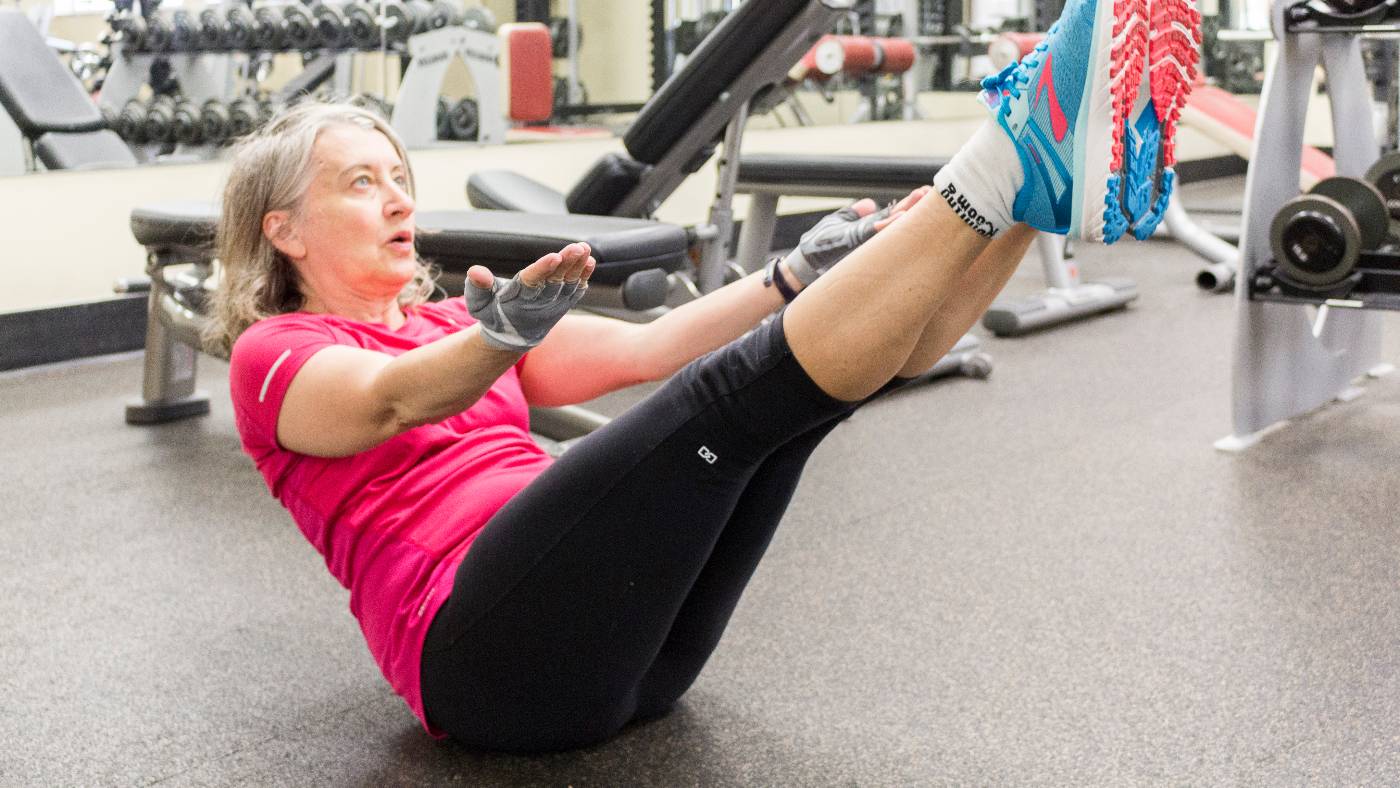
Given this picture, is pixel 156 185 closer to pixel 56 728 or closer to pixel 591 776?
pixel 56 728

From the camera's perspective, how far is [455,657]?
1.29 m

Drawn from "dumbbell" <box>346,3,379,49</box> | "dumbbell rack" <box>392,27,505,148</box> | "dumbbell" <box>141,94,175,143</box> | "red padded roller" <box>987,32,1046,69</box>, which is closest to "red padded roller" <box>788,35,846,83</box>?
"red padded roller" <box>987,32,1046,69</box>

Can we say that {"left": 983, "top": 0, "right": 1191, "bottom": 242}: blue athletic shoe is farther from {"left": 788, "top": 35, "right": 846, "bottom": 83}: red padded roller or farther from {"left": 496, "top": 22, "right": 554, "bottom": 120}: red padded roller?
{"left": 496, "top": 22, "right": 554, "bottom": 120}: red padded roller

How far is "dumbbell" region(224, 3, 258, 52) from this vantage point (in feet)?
14.3

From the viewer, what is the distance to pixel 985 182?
3.28 ft

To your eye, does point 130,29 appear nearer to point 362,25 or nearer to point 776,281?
point 362,25

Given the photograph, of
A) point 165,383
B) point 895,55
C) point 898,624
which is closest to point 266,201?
point 898,624

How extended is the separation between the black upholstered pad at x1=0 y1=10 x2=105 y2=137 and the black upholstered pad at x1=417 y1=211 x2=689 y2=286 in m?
1.82

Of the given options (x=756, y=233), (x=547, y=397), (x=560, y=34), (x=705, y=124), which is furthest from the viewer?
(x=560, y=34)

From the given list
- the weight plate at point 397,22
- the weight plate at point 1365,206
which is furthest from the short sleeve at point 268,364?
the weight plate at point 397,22

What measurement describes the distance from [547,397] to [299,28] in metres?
3.40

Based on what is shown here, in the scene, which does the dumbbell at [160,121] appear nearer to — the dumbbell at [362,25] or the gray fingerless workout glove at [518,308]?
the dumbbell at [362,25]

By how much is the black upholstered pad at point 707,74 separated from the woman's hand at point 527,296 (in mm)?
1809

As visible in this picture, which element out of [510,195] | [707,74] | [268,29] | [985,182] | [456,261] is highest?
[268,29]
